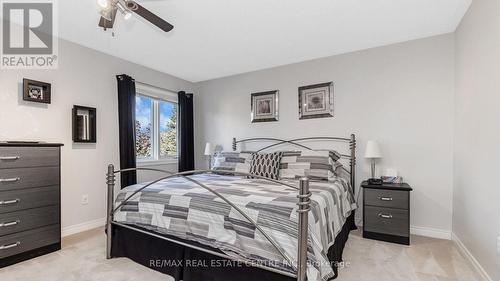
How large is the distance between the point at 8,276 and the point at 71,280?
1.89ft

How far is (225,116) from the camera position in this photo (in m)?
4.62

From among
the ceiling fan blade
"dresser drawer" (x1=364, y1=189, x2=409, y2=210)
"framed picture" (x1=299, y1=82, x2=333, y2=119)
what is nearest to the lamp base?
"dresser drawer" (x1=364, y1=189, x2=409, y2=210)

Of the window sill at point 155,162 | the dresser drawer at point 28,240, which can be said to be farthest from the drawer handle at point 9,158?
the window sill at point 155,162

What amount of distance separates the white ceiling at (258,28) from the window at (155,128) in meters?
0.75

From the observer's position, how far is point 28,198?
2.42 m

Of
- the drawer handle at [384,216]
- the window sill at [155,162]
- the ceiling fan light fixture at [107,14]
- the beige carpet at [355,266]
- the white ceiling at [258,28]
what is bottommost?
the beige carpet at [355,266]

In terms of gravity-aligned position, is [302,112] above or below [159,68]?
below

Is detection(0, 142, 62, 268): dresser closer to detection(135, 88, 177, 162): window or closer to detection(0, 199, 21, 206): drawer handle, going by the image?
detection(0, 199, 21, 206): drawer handle

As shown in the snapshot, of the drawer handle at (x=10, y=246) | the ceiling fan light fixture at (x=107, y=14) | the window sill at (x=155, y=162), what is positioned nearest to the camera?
the ceiling fan light fixture at (x=107, y=14)

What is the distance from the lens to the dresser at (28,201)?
2264 millimetres

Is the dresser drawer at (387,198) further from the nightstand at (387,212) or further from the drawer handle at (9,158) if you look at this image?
the drawer handle at (9,158)

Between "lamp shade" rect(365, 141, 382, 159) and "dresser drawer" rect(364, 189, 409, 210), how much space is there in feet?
1.44

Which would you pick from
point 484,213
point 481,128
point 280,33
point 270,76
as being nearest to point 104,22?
point 280,33

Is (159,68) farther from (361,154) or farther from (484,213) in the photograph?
(484,213)
